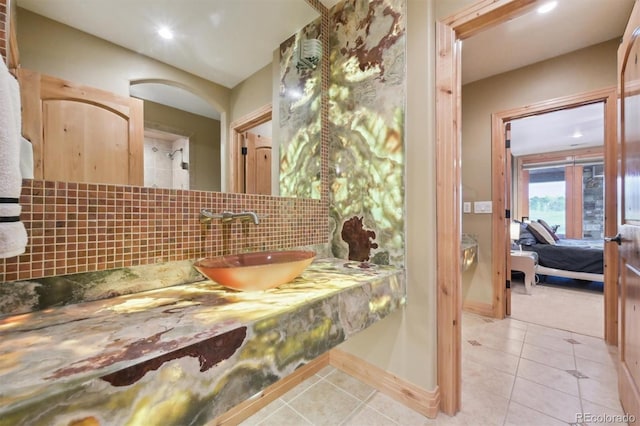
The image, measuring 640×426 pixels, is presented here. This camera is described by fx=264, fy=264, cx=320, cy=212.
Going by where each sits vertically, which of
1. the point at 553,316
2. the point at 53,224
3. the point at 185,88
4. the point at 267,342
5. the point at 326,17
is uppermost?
the point at 326,17

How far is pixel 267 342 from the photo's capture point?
702 millimetres

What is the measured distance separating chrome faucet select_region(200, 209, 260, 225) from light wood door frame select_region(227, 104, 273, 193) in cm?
16

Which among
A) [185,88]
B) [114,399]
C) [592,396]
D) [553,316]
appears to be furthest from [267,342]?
[553,316]

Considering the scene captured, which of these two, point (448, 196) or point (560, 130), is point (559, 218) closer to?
point (560, 130)

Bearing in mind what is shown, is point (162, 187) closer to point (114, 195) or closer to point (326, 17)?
point (114, 195)

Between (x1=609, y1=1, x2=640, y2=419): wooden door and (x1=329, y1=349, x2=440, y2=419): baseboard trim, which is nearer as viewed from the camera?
(x1=609, y1=1, x2=640, y2=419): wooden door

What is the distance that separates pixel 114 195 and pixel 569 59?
136 inches

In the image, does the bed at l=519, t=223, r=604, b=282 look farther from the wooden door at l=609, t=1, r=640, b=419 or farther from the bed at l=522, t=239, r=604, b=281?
the wooden door at l=609, t=1, r=640, b=419

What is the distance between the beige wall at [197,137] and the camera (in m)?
1.06

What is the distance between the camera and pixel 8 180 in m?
0.53

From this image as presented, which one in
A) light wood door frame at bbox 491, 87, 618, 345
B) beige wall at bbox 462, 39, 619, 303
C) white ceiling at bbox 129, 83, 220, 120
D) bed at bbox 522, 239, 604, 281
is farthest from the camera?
bed at bbox 522, 239, 604, 281

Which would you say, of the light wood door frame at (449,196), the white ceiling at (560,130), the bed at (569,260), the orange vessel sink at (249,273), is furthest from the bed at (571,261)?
the orange vessel sink at (249,273)

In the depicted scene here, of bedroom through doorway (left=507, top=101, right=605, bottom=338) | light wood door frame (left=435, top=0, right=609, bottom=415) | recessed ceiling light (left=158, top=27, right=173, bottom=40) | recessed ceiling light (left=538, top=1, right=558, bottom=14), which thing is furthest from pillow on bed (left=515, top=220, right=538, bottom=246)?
recessed ceiling light (left=158, top=27, right=173, bottom=40)

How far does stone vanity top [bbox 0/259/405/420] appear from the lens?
0.44 metres
